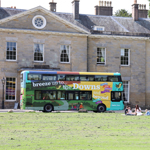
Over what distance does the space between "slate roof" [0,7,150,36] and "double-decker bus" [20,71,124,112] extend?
9324 millimetres

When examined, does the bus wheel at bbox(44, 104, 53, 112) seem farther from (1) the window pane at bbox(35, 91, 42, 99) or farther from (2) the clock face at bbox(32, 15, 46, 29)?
(2) the clock face at bbox(32, 15, 46, 29)

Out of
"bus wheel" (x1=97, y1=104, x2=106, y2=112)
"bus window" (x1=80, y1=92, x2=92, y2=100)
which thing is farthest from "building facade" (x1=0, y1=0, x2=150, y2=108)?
"bus wheel" (x1=97, y1=104, x2=106, y2=112)

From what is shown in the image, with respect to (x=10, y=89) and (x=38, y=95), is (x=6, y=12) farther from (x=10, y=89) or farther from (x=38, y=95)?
(x=38, y=95)

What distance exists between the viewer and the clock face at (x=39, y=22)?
35156 millimetres

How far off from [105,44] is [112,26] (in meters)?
3.14

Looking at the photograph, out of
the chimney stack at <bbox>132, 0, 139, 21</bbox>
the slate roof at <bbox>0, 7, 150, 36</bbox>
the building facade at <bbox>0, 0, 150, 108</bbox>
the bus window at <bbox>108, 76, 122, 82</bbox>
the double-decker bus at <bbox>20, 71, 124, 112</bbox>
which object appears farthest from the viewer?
the chimney stack at <bbox>132, 0, 139, 21</bbox>

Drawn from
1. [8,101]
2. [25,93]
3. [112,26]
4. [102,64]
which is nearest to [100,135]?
[25,93]

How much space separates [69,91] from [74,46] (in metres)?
8.67

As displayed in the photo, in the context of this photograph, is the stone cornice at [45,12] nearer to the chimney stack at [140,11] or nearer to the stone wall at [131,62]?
the stone wall at [131,62]

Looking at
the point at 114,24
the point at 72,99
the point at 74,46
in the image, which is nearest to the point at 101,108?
the point at 72,99

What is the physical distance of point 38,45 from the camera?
35.9 meters

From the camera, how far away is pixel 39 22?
35.4 m

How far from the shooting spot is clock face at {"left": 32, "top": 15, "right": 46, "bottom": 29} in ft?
115

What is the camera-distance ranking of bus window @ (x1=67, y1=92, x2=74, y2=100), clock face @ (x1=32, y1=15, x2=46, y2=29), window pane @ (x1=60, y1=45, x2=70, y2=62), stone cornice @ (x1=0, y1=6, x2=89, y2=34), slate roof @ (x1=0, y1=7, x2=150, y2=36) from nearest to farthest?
1. bus window @ (x1=67, y1=92, x2=74, y2=100)
2. stone cornice @ (x1=0, y1=6, x2=89, y2=34)
3. clock face @ (x1=32, y1=15, x2=46, y2=29)
4. window pane @ (x1=60, y1=45, x2=70, y2=62)
5. slate roof @ (x1=0, y1=7, x2=150, y2=36)
